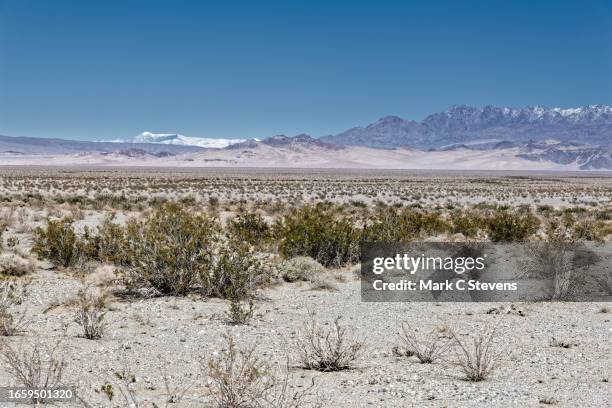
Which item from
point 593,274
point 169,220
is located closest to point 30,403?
point 169,220

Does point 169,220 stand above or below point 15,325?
above

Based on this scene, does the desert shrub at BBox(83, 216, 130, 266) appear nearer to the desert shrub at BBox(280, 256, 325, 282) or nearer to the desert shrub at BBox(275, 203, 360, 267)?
the desert shrub at BBox(280, 256, 325, 282)

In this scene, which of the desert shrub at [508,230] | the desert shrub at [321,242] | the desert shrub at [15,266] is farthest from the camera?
the desert shrub at [508,230]

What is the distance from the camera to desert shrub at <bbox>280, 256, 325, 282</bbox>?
1163 centimetres

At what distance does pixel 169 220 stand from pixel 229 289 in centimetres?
271

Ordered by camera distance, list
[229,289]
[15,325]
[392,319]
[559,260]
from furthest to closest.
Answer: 1. [559,260]
2. [229,289]
3. [392,319]
4. [15,325]

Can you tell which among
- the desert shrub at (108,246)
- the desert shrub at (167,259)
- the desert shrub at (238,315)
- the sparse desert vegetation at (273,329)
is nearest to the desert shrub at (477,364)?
the sparse desert vegetation at (273,329)

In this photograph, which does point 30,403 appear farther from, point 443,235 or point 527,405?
point 443,235

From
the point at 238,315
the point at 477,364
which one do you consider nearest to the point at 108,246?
the point at 238,315

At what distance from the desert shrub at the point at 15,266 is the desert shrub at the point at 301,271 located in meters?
4.71

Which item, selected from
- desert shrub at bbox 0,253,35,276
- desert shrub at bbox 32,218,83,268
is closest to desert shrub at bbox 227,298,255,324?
desert shrub at bbox 0,253,35,276

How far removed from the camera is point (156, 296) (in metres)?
9.95

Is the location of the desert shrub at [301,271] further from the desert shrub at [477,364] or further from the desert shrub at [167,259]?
the desert shrub at [477,364]

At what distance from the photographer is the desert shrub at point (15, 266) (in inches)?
448
